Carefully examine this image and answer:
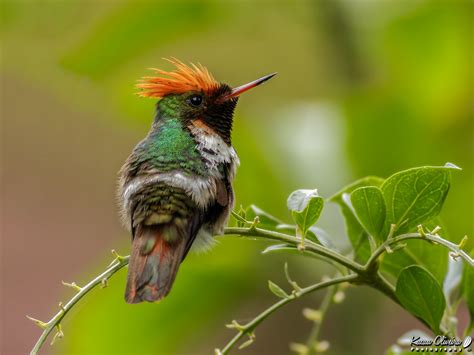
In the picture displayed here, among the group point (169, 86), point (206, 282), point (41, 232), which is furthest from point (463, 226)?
point (41, 232)

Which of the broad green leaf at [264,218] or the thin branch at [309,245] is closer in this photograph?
the thin branch at [309,245]

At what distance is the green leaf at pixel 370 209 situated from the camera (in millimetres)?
1391

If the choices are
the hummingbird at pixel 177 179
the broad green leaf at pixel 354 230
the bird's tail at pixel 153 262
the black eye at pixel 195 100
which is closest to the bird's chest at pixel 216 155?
the hummingbird at pixel 177 179

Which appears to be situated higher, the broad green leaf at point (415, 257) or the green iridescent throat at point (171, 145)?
the green iridescent throat at point (171, 145)

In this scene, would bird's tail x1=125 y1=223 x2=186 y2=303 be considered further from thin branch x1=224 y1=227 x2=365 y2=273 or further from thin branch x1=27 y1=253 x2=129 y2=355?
thin branch x1=224 y1=227 x2=365 y2=273

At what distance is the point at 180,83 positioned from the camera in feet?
7.04

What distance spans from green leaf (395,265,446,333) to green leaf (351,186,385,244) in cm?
8

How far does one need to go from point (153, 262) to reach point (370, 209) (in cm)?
40

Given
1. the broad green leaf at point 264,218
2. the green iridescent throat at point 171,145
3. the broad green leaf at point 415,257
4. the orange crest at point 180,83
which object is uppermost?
the orange crest at point 180,83

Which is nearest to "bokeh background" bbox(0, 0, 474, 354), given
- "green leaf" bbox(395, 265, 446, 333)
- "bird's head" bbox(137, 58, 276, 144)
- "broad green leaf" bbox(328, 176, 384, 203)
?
"bird's head" bbox(137, 58, 276, 144)

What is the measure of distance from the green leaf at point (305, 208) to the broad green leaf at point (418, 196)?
0.14m

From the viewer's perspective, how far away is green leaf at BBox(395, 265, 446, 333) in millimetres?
1383

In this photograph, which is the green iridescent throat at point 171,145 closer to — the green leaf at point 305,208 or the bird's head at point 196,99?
the bird's head at point 196,99

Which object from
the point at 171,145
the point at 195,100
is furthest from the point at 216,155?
the point at 195,100
